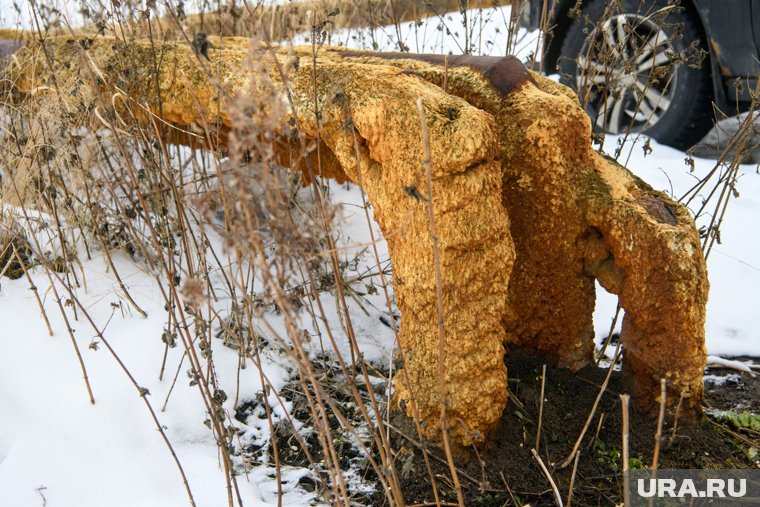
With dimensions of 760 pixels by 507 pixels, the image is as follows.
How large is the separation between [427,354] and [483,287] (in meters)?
0.28

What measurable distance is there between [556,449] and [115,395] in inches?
62.8

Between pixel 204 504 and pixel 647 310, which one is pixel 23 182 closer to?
pixel 204 504

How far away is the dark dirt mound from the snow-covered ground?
1.47 feet

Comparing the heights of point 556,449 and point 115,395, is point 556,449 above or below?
below

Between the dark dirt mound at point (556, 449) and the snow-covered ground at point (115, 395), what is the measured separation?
1.47ft

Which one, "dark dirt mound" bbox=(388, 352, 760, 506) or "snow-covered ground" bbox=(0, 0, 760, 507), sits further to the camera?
"snow-covered ground" bbox=(0, 0, 760, 507)

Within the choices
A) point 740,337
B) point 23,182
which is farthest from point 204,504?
point 740,337

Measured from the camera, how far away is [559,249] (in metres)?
2.34

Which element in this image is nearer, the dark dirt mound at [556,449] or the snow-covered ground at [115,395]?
the dark dirt mound at [556,449]

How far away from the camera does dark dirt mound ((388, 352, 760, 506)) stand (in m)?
2.09

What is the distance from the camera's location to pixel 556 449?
7.37 feet

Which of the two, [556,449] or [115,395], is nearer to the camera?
[556,449]

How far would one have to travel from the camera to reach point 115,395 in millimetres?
2510

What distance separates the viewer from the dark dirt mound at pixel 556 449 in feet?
6.87
